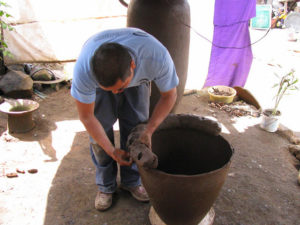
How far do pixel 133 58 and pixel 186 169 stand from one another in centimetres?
102

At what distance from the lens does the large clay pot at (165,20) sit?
229cm

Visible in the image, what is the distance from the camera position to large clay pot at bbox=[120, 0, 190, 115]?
2287mm

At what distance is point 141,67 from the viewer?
4.30ft

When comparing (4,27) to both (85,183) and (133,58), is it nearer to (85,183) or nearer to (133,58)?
(85,183)

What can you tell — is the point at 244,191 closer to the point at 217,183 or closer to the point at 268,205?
the point at 268,205

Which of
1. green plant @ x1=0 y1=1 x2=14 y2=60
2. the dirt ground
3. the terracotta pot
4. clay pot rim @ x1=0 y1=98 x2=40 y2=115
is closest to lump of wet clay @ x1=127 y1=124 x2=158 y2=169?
the dirt ground

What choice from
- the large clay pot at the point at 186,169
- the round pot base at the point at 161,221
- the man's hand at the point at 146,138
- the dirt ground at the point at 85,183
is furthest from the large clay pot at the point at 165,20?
the round pot base at the point at 161,221

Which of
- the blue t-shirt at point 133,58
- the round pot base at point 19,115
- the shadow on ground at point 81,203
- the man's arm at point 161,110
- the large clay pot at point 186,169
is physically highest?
the blue t-shirt at point 133,58

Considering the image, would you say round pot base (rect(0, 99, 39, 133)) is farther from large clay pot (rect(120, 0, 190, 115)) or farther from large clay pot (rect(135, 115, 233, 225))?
large clay pot (rect(135, 115, 233, 225))

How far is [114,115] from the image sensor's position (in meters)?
1.73

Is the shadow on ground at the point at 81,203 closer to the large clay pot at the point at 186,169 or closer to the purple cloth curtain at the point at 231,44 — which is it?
the large clay pot at the point at 186,169

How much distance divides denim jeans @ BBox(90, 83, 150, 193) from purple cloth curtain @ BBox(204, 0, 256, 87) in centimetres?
252

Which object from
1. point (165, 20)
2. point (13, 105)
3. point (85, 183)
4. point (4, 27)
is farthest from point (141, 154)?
point (4, 27)

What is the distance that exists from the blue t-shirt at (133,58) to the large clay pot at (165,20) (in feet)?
3.34
